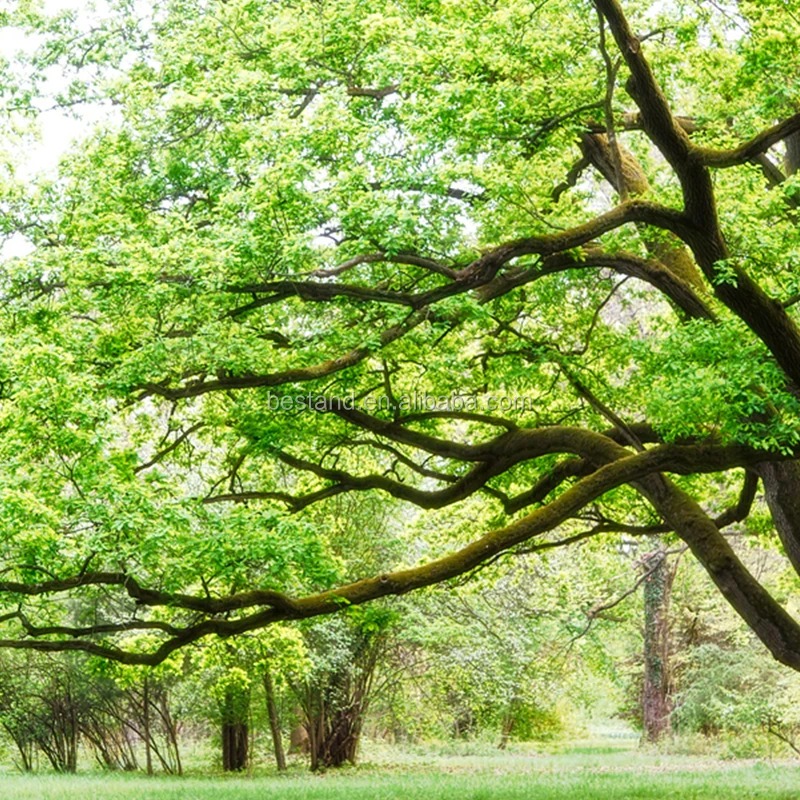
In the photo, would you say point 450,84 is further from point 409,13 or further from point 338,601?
point 338,601

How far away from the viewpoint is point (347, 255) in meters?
10.4

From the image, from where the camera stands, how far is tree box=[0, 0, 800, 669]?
404 inches

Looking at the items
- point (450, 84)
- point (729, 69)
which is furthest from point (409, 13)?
point (729, 69)

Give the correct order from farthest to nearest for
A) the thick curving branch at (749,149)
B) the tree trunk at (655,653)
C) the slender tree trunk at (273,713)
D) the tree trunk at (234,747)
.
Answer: the tree trunk at (655,653)
the tree trunk at (234,747)
the slender tree trunk at (273,713)
the thick curving branch at (749,149)

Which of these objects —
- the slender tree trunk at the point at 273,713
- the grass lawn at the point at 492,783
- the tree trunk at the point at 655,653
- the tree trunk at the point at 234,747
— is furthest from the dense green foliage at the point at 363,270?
the tree trunk at the point at 655,653

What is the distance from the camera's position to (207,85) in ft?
36.4

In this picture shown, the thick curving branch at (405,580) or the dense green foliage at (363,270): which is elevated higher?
the dense green foliage at (363,270)

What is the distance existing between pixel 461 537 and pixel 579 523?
292 cm

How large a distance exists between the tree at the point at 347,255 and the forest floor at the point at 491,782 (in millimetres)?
3968

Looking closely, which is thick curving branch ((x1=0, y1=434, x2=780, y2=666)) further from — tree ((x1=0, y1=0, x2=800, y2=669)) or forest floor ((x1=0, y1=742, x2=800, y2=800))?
forest floor ((x1=0, y1=742, x2=800, y2=800))

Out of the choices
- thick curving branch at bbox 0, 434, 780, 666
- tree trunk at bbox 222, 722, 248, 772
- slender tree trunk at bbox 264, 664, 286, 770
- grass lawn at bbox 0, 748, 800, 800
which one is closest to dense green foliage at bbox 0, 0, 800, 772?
thick curving branch at bbox 0, 434, 780, 666

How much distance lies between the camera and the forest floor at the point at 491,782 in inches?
593

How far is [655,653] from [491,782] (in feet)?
41.9

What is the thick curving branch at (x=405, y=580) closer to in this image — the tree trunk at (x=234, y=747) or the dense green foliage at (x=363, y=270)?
the dense green foliage at (x=363, y=270)
